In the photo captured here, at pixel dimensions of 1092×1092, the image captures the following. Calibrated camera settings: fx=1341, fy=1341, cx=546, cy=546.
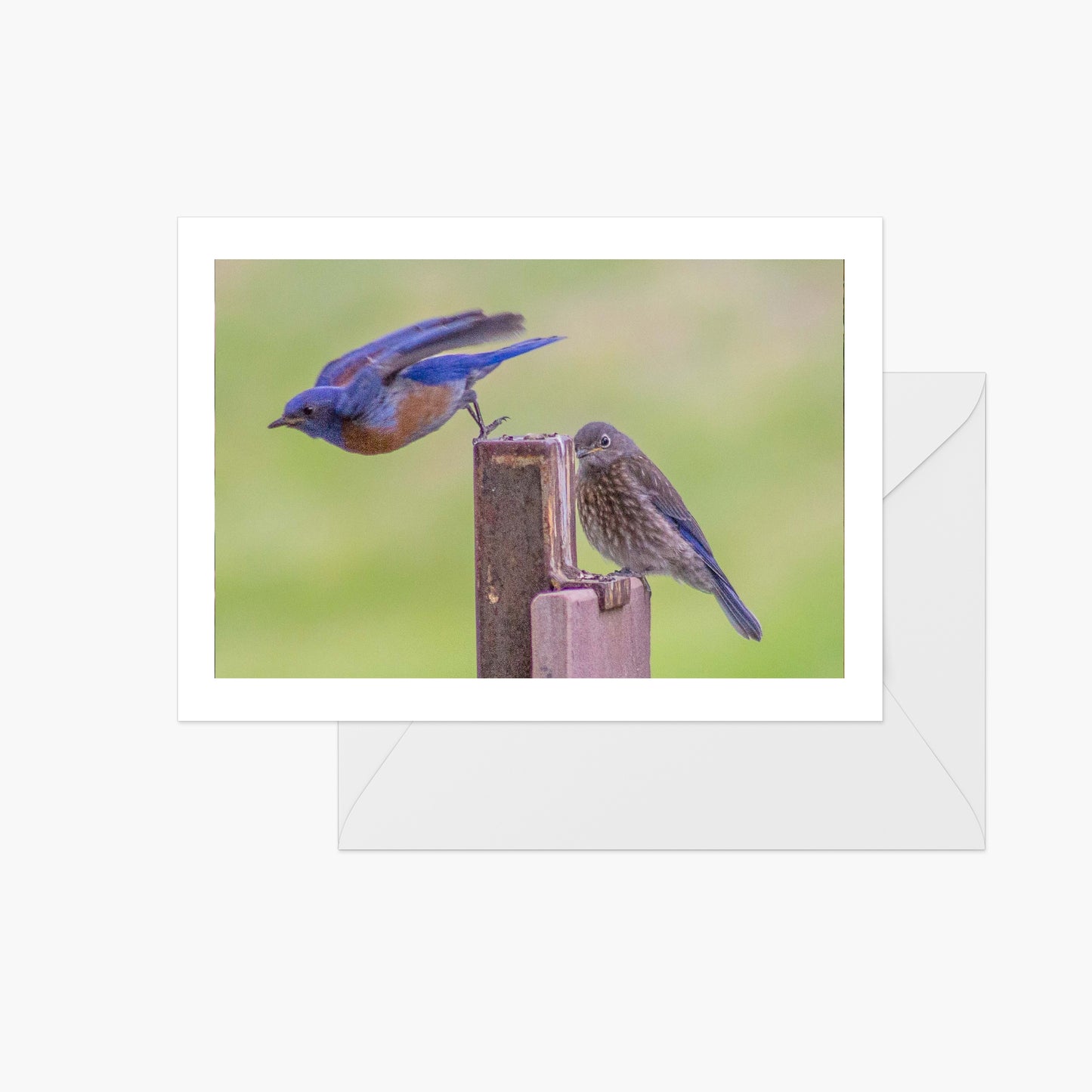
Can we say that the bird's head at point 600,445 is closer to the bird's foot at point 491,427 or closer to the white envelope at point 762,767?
the bird's foot at point 491,427

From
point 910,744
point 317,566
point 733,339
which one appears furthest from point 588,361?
point 910,744

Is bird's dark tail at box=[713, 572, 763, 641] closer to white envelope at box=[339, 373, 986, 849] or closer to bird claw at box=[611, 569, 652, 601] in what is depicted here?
bird claw at box=[611, 569, 652, 601]

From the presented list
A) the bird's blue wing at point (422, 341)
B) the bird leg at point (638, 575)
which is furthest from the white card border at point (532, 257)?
the bird leg at point (638, 575)

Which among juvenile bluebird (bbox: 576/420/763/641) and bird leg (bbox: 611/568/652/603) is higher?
juvenile bluebird (bbox: 576/420/763/641)

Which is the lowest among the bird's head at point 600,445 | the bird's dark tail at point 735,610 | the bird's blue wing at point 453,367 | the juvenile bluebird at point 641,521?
the bird's dark tail at point 735,610

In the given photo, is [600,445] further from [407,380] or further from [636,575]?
[407,380]

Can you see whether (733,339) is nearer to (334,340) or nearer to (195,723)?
(334,340)

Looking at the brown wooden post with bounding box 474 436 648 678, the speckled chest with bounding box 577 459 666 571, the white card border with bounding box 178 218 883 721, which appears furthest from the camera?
the speckled chest with bounding box 577 459 666 571

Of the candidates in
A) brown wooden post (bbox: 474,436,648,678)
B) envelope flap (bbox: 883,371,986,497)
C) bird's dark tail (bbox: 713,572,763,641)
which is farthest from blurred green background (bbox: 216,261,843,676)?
brown wooden post (bbox: 474,436,648,678)
